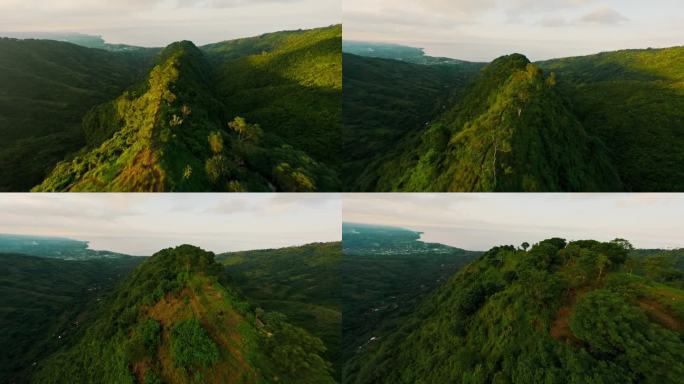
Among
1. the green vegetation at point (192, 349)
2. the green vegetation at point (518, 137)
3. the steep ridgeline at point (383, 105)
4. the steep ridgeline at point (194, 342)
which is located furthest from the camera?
the steep ridgeline at point (383, 105)

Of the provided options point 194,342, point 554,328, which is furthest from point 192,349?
point 554,328

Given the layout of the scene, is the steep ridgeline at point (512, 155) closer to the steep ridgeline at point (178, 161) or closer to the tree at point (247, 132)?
the steep ridgeline at point (178, 161)

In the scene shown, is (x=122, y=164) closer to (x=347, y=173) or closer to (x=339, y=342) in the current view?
(x=347, y=173)

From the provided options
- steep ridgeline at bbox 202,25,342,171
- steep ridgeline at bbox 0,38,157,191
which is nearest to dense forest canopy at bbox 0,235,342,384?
steep ridgeline at bbox 202,25,342,171

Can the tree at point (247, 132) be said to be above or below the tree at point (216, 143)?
above

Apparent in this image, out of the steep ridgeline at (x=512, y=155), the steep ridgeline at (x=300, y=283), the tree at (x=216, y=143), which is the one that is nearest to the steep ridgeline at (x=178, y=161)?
the tree at (x=216, y=143)

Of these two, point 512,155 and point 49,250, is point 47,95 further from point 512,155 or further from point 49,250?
point 512,155

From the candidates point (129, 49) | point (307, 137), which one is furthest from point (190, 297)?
point (129, 49)
